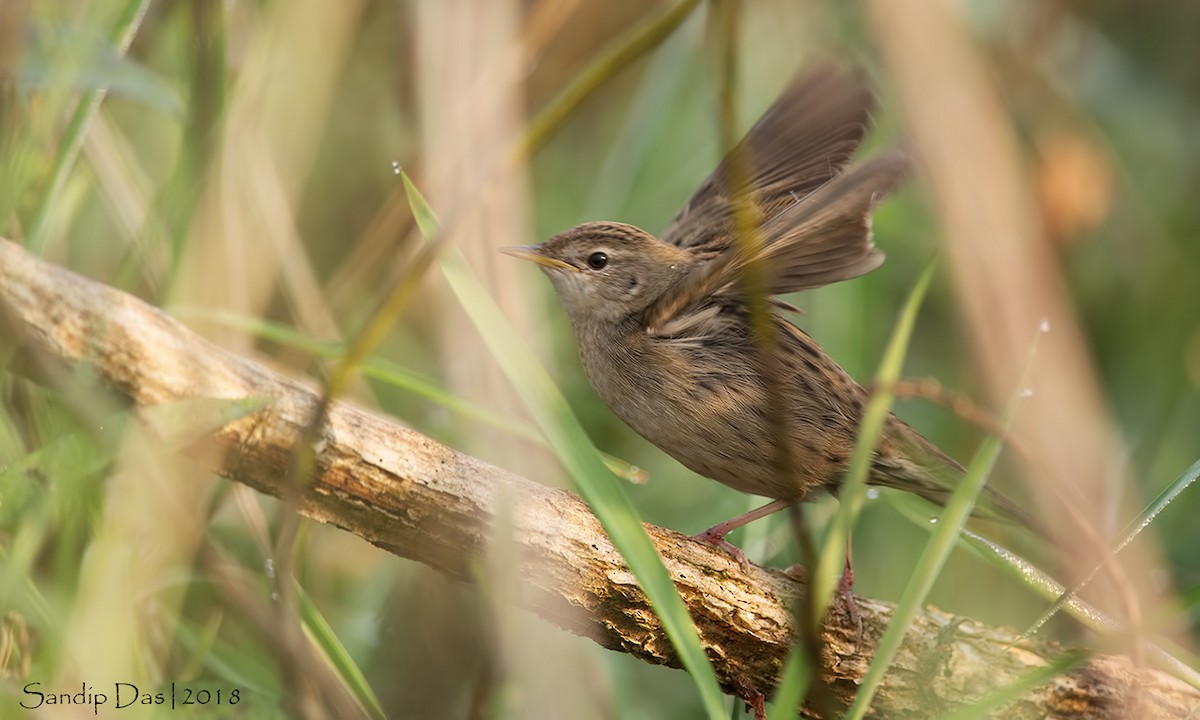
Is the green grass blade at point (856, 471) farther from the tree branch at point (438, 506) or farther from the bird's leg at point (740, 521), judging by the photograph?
the bird's leg at point (740, 521)

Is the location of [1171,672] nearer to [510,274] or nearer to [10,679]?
[510,274]

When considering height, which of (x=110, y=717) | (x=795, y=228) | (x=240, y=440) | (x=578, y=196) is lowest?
(x=110, y=717)

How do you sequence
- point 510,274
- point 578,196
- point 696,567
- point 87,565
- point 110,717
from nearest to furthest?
point 110,717 < point 87,565 < point 696,567 < point 510,274 < point 578,196

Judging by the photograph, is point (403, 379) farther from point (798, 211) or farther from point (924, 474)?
point (924, 474)

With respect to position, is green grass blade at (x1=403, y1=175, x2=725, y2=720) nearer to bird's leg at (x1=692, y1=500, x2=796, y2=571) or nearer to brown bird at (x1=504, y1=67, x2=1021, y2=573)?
brown bird at (x1=504, y1=67, x2=1021, y2=573)

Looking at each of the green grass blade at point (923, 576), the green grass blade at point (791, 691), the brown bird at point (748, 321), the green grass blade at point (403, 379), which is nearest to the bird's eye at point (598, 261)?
the brown bird at point (748, 321)

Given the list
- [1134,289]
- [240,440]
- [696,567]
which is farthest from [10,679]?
[1134,289]

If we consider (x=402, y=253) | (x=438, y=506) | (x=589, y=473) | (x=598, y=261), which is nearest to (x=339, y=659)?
(x=438, y=506)
